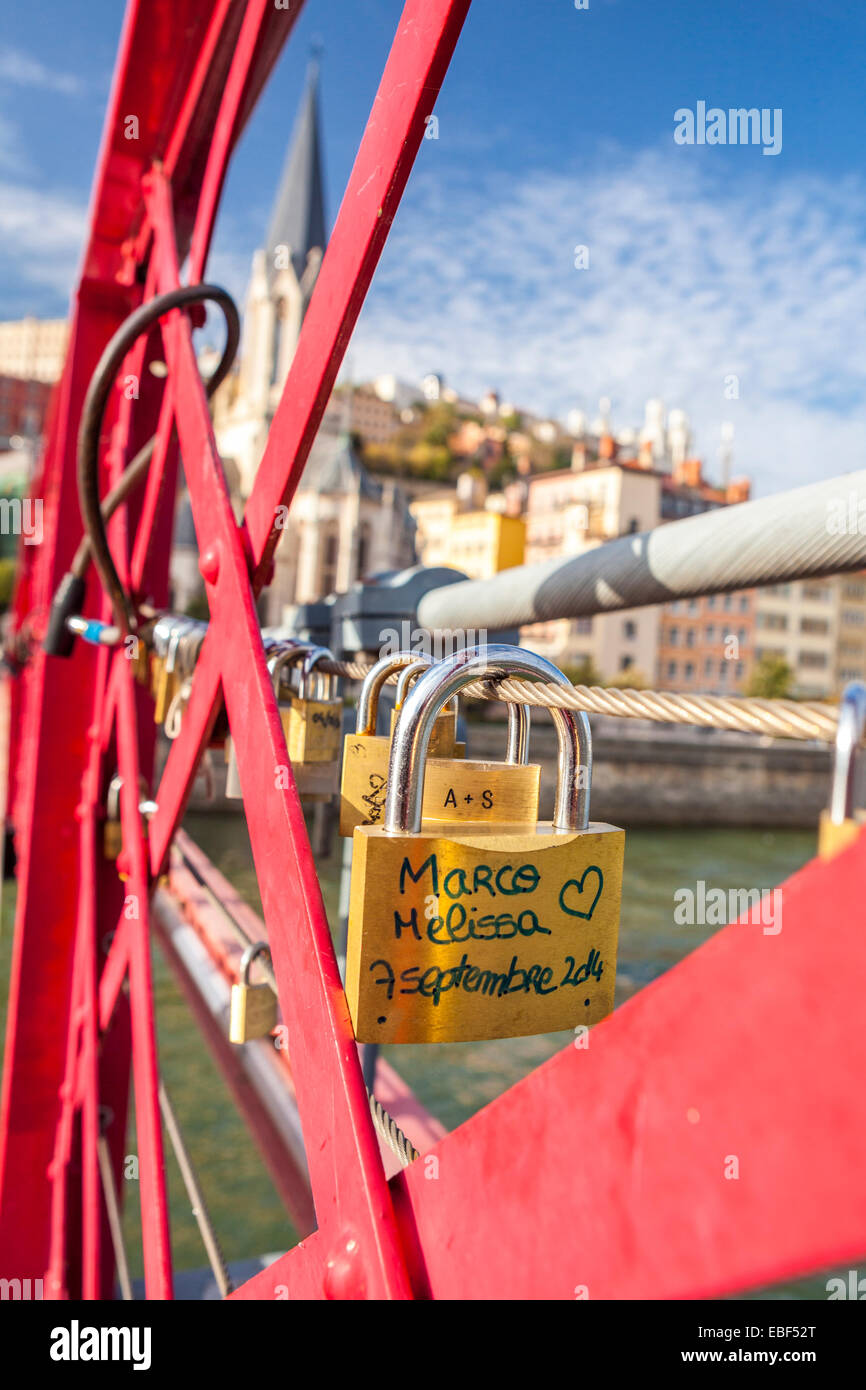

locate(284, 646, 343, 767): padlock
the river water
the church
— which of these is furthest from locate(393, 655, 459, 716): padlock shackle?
the church

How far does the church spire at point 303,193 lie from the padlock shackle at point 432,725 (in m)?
51.2

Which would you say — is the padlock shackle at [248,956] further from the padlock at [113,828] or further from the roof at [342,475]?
the roof at [342,475]

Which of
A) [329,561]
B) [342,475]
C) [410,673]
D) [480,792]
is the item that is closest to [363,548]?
[329,561]

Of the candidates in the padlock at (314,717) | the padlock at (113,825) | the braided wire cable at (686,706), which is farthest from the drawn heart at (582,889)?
the padlock at (113,825)

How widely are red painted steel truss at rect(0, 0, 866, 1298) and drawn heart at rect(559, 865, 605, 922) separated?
0.47 feet

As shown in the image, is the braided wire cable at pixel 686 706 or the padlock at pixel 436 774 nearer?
the braided wire cable at pixel 686 706

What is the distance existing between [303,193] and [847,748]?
53162 mm

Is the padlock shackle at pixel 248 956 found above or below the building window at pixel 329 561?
below

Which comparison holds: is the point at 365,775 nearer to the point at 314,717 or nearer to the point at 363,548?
the point at 314,717

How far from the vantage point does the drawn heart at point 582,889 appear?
0.69 metres

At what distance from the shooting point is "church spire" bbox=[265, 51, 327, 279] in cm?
4756

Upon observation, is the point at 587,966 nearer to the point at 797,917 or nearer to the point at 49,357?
the point at 797,917

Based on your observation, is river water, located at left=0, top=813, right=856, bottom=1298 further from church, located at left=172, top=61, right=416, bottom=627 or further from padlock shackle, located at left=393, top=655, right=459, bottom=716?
church, located at left=172, top=61, right=416, bottom=627

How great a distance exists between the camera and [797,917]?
1.34 ft
